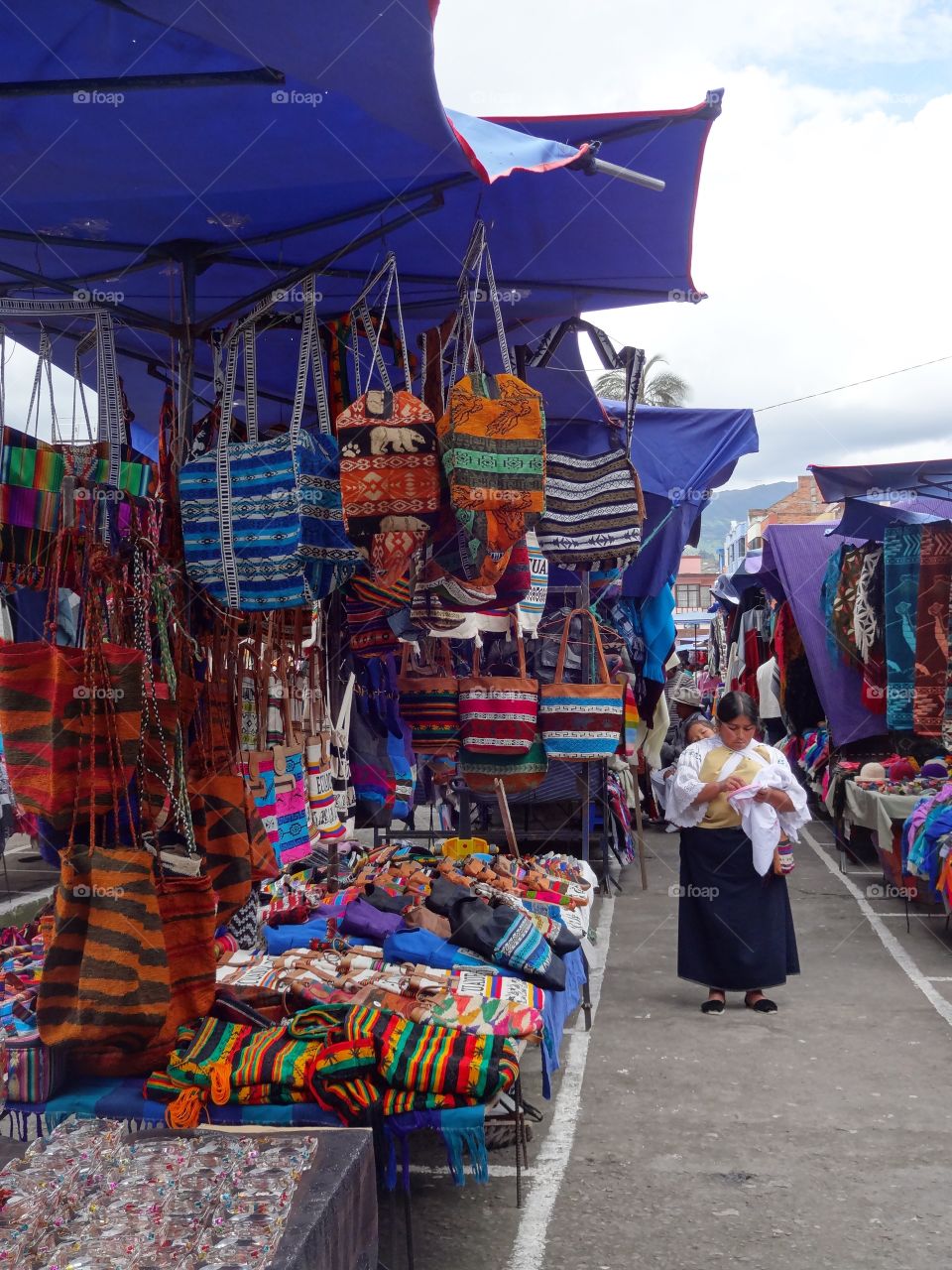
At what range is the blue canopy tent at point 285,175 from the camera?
93.6 inches

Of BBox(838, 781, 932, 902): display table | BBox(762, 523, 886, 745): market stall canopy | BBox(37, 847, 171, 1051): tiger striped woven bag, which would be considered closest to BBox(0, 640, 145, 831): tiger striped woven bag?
BBox(37, 847, 171, 1051): tiger striped woven bag

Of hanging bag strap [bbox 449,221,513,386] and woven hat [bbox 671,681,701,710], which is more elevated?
hanging bag strap [bbox 449,221,513,386]

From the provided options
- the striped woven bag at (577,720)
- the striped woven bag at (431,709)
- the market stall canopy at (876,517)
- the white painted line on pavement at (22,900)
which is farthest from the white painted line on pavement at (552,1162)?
the market stall canopy at (876,517)

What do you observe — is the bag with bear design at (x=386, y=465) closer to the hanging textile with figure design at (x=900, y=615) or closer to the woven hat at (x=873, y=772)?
the hanging textile with figure design at (x=900, y=615)

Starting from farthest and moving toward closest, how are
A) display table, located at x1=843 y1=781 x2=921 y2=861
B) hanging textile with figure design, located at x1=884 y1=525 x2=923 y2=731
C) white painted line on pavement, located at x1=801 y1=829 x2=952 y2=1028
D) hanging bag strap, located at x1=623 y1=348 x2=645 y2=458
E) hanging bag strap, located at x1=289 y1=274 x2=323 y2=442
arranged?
hanging textile with figure design, located at x1=884 y1=525 x2=923 y2=731
display table, located at x1=843 y1=781 x2=921 y2=861
white painted line on pavement, located at x1=801 y1=829 x2=952 y2=1028
hanging bag strap, located at x1=623 y1=348 x2=645 y2=458
hanging bag strap, located at x1=289 y1=274 x2=323 y2=442

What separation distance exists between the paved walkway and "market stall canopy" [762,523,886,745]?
403 cm

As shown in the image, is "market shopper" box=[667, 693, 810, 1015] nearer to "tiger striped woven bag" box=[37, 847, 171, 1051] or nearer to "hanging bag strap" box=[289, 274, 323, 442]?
"hanging bag strap" box=[289, 274, 323, 442]

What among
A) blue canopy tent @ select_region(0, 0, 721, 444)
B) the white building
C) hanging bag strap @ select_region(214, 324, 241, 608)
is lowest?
hanging bag strap @ select_region(214, 324, 241, 608)

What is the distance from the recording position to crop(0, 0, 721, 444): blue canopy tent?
2377 mm

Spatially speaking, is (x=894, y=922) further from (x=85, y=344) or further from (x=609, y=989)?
(x=85, y=344)

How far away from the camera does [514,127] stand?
11.5ft

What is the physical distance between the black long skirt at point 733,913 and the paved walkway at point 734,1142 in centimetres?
21

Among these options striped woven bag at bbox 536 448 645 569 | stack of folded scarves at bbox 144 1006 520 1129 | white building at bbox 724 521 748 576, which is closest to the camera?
stack of folded scarves at bbox 144 1006 520 1129

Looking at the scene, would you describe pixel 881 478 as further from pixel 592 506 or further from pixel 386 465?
pixel 386 465
